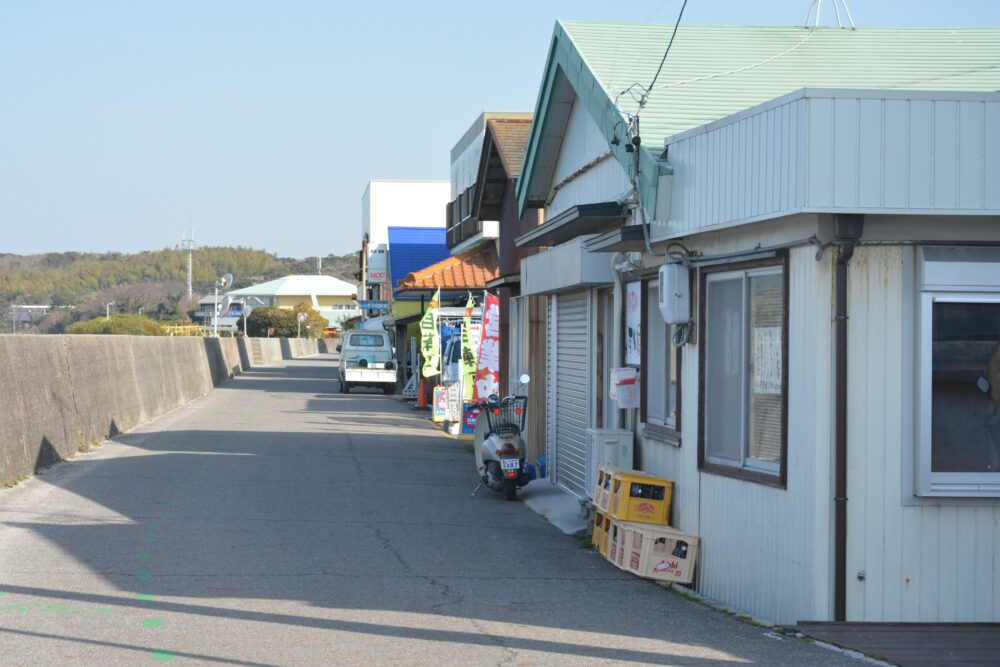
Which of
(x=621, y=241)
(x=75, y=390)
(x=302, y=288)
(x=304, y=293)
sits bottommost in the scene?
(x=75, y=390)

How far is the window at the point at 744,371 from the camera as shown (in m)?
8.33

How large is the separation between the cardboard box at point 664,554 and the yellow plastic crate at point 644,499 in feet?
1.49

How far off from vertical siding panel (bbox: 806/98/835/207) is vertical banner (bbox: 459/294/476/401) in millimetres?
17905

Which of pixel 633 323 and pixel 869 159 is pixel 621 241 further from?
pixel 869 159

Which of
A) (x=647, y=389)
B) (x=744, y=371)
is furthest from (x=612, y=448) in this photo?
(x=744, y=371)

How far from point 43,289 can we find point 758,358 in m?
127

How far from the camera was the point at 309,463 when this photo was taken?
17984 mm

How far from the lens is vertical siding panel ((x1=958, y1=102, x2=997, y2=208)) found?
748cm

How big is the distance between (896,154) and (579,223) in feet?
17.7

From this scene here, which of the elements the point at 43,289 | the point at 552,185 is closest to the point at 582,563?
the point at 552,185

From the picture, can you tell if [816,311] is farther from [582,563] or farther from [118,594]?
[118,594]

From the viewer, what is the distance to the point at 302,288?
535ft

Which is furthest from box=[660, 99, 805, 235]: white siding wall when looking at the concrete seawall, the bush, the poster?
the bush

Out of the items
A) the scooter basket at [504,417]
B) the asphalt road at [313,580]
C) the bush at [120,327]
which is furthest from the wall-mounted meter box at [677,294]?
the bush at [120,327]
